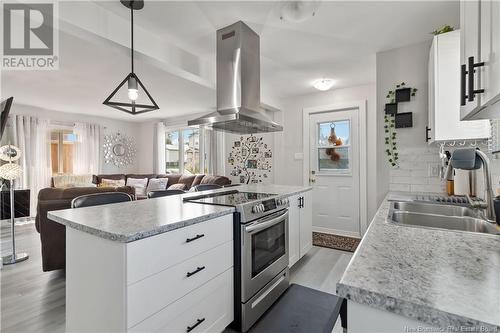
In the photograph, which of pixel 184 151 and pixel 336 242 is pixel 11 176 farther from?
pixel 336 242

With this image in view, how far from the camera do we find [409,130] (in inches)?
103

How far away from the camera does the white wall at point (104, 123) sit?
5.32 m

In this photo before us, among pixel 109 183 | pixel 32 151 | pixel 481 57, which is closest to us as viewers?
pixel 481 57

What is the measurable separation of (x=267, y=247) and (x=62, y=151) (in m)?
6.30

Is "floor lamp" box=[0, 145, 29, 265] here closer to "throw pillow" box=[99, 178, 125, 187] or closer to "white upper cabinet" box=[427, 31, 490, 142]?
"throw pillow" box=[99, 178, 125, 187]

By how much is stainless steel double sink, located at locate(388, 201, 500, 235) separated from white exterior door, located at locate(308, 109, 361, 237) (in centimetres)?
218

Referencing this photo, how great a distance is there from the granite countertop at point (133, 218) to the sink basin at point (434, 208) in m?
1.30

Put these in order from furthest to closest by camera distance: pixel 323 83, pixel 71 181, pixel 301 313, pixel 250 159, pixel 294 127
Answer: pixel 71 181 → pixel 250 159 → pixel 294 127 → pixel 323 83 → pixel 301 313

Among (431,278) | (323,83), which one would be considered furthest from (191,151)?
(431,278)

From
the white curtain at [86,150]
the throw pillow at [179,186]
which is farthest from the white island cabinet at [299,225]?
the white curtain at [86,150]

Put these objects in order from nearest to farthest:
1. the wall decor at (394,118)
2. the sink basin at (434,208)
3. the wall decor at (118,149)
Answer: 1. the sink basin at (434,208)
2. the wall decor at (394,118)
3. the wall decor at (118,149)

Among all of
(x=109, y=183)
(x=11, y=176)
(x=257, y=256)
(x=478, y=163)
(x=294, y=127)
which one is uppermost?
(x=294, y=127)

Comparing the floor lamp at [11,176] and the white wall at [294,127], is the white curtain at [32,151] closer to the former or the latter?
the floor lamp at [11,176]

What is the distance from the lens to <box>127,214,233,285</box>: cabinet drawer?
1.10 meters
